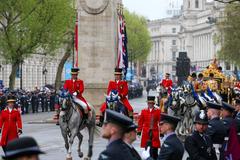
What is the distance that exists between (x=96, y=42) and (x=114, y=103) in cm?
1099

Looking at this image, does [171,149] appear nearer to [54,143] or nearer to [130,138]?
[130,138]

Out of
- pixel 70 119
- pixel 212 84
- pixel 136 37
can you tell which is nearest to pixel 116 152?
pixel 70 119

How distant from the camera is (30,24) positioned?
5022cm

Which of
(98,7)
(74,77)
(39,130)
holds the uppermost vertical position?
(98,7)

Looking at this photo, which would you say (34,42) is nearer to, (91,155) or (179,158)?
(91,155)

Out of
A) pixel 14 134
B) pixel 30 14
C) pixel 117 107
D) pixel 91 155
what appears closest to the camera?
pixel 14 134

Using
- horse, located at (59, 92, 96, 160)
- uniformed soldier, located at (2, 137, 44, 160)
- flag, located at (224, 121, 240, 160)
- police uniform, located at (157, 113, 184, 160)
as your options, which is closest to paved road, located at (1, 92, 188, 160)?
horse, located at (59, 92, 96, 160)

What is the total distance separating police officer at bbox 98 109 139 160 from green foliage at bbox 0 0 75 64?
42111mm

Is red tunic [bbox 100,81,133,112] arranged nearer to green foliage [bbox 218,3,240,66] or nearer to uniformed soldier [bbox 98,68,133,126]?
Answer: uniformed soldier [bbox 98,68,133,126]

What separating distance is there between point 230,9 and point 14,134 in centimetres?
5609

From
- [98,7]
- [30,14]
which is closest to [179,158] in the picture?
[98,7]

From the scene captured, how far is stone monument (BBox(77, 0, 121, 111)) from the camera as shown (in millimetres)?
34250

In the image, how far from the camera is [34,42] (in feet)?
166

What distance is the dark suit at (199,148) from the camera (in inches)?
436
